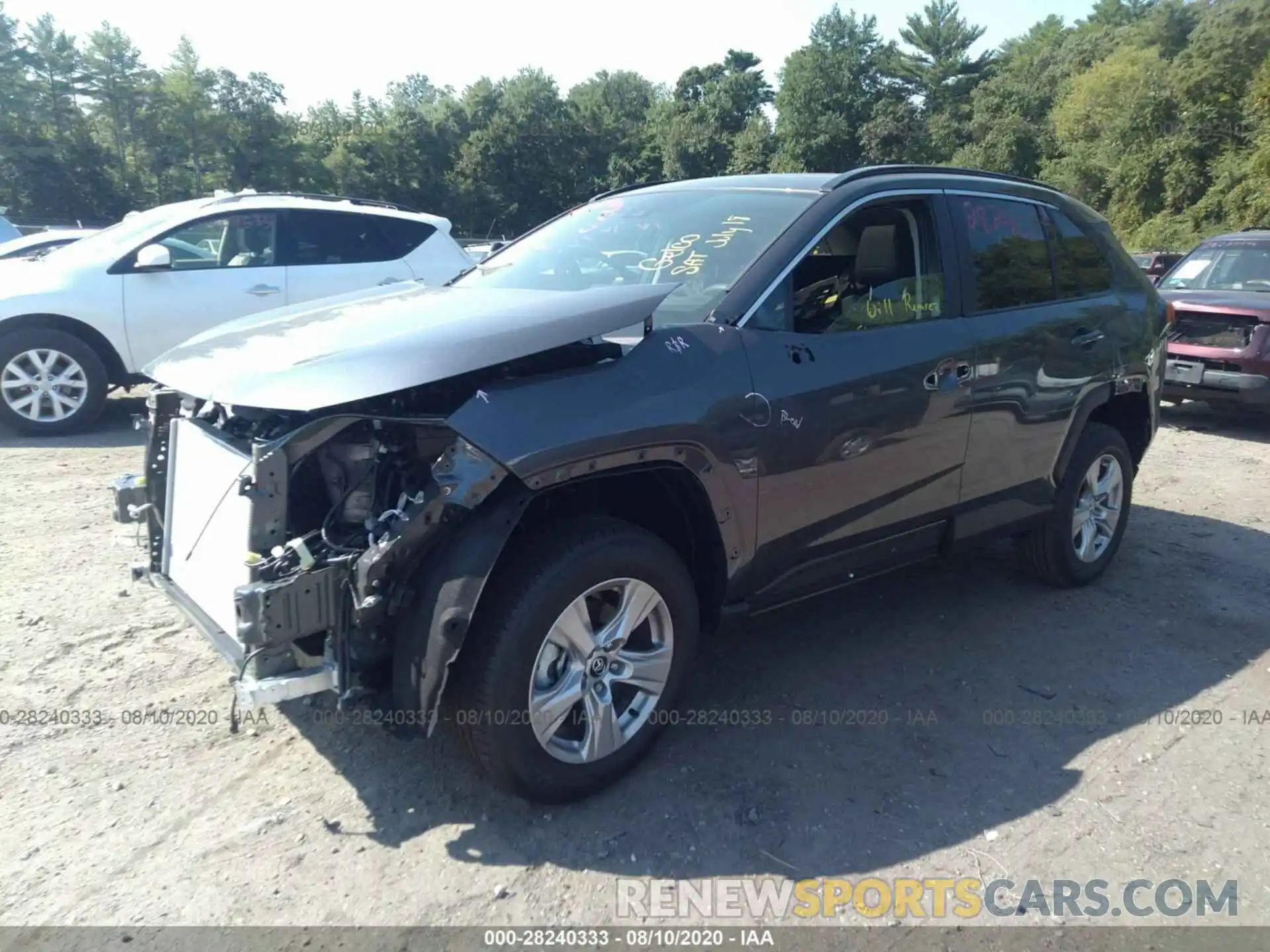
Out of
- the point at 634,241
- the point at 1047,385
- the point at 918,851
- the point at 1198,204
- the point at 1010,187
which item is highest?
the point at 1198,204

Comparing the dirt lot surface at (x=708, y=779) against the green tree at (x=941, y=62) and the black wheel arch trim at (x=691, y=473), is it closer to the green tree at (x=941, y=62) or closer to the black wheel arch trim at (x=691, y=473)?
the black wheel arch trim at (x=691, y=473)

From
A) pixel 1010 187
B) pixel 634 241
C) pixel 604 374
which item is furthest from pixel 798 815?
pixel 1010 187

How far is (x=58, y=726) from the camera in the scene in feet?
11.0

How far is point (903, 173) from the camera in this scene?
4004 millimetres

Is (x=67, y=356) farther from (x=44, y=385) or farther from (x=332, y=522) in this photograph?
(x=332, y=522)

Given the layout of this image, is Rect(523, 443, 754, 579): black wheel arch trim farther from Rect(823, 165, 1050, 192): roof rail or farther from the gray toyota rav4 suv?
Rect(823, 165, 1050, 192): roof rail

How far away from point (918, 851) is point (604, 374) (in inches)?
67.1

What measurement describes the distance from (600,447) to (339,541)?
786 millimetres

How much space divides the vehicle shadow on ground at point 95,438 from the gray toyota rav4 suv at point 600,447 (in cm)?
457

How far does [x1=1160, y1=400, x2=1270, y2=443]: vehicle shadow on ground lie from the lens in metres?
8.83

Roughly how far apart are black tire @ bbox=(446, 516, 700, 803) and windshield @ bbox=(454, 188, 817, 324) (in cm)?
86

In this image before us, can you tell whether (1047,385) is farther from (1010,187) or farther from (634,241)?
(634,241)

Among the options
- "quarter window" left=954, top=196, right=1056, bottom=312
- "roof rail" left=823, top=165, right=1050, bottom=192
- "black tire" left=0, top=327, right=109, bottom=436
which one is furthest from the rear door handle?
"black tire" left=0, top=327, right=109, bottom=436
